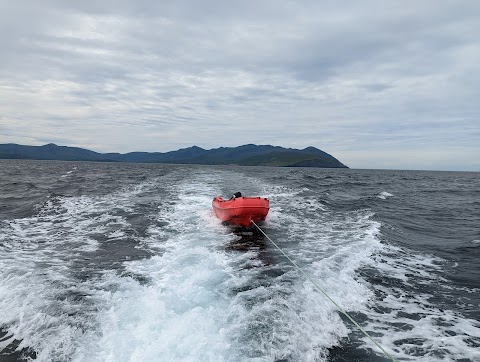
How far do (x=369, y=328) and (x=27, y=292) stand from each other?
7754 mm

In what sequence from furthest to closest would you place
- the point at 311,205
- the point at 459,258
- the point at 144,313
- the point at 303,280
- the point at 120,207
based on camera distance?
the point at 311,205 → the point at 120,207 → the point at 459,258 → the point at 303,280 → the point at 144,313

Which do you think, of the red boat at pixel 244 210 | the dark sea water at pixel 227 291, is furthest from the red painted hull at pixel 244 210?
the dark sea water at pixel 227 291

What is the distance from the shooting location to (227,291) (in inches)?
303

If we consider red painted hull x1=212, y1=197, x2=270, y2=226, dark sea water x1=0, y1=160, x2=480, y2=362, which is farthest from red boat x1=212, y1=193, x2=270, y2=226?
dark sea water x1=0, y1=160, x2=480, y2=362

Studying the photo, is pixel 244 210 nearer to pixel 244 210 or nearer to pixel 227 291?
pixel 244 210

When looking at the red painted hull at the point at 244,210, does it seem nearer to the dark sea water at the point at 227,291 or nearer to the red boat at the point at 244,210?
the red boat at the point at 244,210

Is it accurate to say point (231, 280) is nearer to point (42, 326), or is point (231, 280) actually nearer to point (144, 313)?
point (144, 313)

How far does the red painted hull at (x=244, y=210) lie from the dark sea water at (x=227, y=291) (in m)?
0.62

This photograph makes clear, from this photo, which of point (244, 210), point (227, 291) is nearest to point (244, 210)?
point (244, 210)

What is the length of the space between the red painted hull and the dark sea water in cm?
62

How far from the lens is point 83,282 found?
809 cm

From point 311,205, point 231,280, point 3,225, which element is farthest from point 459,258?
point 3,225

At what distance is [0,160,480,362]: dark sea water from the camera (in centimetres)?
557

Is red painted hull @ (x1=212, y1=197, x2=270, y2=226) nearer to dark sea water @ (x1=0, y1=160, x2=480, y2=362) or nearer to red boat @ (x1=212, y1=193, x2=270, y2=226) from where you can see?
red boat @ (x1=212, y1=193, x2=270, y2=226)
